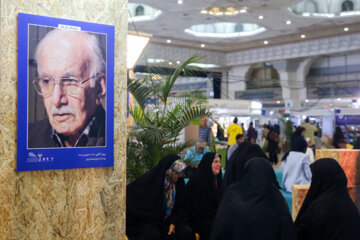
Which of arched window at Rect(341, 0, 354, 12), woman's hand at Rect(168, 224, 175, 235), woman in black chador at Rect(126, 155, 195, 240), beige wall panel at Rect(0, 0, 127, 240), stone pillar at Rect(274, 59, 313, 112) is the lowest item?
woman's hand at Rect(168, 224, 175, 235)

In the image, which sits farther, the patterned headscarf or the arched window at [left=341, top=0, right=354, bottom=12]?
the arched window at [left=341, top=0, right=354, bottom=12]

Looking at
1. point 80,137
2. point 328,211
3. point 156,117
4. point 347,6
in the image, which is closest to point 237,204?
point 328,211

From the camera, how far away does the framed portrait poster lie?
2.14 metres

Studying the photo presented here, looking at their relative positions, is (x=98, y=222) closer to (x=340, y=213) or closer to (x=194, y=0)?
(x=340, y=213)

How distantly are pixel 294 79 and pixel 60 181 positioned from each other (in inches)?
645

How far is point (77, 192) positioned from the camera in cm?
232

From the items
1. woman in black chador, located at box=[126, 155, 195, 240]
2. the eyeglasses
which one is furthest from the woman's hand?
the eyeglasses

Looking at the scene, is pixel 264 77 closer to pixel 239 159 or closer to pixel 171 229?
pixel 171 229

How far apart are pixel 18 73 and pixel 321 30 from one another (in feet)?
45.6

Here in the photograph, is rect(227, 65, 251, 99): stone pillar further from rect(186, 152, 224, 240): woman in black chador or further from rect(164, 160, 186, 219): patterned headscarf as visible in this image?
rect(164, 160, 186, 219): patterned headscarf

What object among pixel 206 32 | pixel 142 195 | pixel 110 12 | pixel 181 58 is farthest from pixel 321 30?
pixel 110 12

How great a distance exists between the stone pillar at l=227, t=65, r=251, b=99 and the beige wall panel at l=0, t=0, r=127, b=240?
1642 cm

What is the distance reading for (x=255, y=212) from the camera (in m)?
2.38

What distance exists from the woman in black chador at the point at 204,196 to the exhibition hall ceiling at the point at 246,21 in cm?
746
